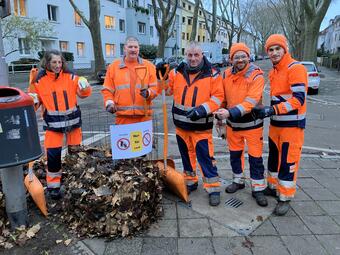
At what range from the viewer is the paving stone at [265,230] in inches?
133

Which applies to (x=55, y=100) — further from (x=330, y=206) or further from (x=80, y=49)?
(x=80, y=49)

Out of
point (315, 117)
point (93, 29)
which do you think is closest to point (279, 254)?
point (315, 117)

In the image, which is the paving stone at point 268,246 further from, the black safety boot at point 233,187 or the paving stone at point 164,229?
the black safety boot at point 233,187

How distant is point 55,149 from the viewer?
157 inches

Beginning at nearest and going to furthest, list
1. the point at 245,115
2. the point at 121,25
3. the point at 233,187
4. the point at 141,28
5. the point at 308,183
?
the point at 245,115 < the point at 233,187 < the point at 308,183 < the point at 121,25 < the point at 141,28

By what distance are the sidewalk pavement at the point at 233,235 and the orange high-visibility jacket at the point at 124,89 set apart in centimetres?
124

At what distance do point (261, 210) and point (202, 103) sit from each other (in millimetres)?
1449

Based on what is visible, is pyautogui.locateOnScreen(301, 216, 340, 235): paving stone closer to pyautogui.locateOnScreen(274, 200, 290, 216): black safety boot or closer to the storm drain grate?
pyautogui.locateOnScreen(274, 200, 290, 216): black safety boot

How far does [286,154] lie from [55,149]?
2.72 meters

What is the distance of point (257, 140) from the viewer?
3926 millimetres

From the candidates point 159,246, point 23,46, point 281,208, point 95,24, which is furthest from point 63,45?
point 159,246

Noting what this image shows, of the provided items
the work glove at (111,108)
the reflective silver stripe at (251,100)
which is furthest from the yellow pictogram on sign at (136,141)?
the reflective silver stripe at (251,100)

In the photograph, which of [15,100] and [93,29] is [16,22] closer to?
[93,29]

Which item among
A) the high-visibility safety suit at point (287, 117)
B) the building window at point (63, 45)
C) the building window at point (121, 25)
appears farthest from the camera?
the building window at point (121, 25)
